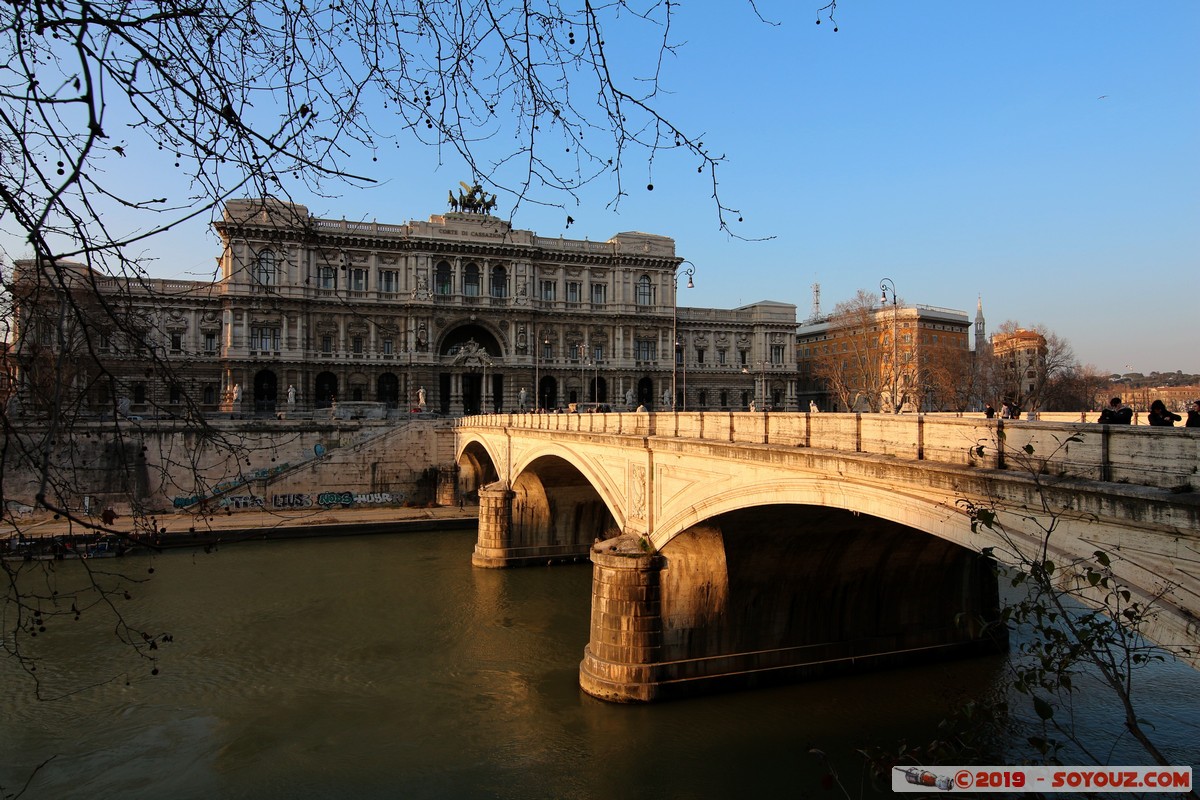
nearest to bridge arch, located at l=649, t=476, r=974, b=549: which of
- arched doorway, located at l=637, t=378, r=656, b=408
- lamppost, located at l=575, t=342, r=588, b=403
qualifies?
lamppost, located at l=575, t=342, r=588, b=403

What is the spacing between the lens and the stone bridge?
6.75m

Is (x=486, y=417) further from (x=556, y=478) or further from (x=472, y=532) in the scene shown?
(x=556, y=478)

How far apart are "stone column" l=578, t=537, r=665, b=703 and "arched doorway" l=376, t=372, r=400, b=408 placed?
140ft

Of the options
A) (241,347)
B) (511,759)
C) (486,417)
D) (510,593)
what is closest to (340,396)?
(241,347)

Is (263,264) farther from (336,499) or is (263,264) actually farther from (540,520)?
(336,499)

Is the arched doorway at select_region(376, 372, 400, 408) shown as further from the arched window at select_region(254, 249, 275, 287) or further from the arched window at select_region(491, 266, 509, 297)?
the arched window at select_region(254, 249, 275, 287)

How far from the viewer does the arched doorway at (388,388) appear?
5684 cm

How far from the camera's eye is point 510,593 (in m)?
26.4

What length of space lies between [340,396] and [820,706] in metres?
46.4

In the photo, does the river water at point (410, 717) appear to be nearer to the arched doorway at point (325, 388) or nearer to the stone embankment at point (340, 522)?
the stone embankment at point (340, 522)

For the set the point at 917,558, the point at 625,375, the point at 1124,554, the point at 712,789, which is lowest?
the point at 712,789

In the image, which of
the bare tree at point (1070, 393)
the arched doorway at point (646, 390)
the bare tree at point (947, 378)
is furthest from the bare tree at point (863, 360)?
the arched doorway at point (646, 390)

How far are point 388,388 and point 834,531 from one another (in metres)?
46.2

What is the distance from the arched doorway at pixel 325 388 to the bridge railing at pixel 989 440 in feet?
145
